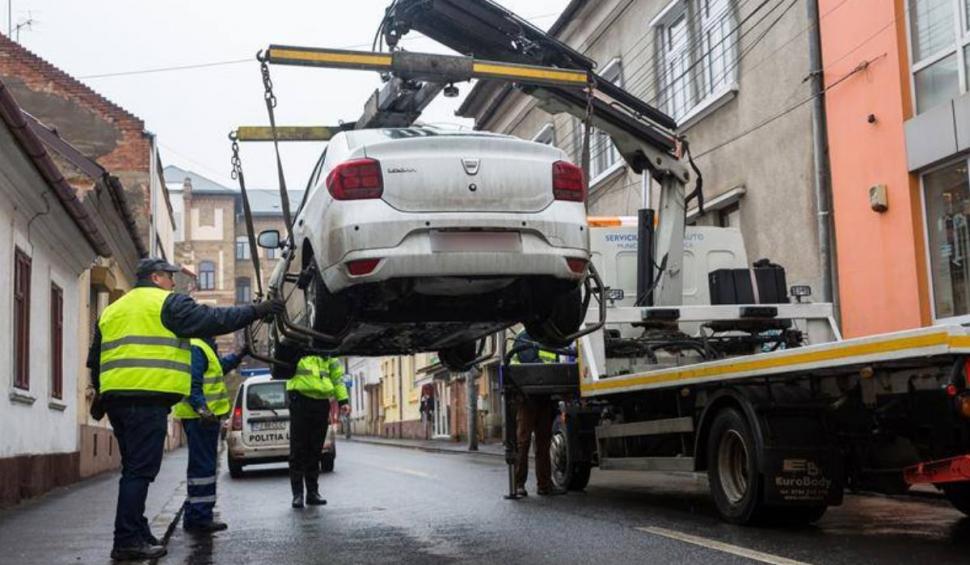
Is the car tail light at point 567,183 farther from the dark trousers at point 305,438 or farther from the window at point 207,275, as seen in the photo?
the window at point 207,275

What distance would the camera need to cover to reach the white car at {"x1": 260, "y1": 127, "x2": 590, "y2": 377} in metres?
6.77

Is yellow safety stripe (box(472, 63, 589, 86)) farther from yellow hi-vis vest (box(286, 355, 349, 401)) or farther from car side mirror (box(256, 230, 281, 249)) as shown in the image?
yellow hi-vis vest (box(286, 355, 349, 401))

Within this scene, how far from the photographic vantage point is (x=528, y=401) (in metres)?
11.3

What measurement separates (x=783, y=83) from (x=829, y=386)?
9662 millimetres

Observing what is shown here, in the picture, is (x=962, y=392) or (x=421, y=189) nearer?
(x=962, y=392)

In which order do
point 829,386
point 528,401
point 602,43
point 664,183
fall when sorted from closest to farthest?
1. point 829,386
2. point 528,401
3. point 664,183
4. point 602,43

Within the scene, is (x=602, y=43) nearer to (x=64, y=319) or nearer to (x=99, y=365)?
(x=64, y=319)

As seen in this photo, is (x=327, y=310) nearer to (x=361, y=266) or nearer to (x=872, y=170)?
(x=361, y=266)

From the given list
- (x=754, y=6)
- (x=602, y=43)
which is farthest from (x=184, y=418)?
(x=602, y=43)

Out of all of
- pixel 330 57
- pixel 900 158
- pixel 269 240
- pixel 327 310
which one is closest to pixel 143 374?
pixel 327 310

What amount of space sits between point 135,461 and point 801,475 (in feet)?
14.0

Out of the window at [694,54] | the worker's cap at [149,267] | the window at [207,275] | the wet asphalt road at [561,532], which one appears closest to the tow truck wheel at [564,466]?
the wet asphalt road at [561,532]

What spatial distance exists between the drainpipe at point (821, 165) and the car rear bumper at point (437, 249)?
29.2 ft

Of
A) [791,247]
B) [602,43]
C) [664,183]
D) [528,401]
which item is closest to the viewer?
[528,401]
